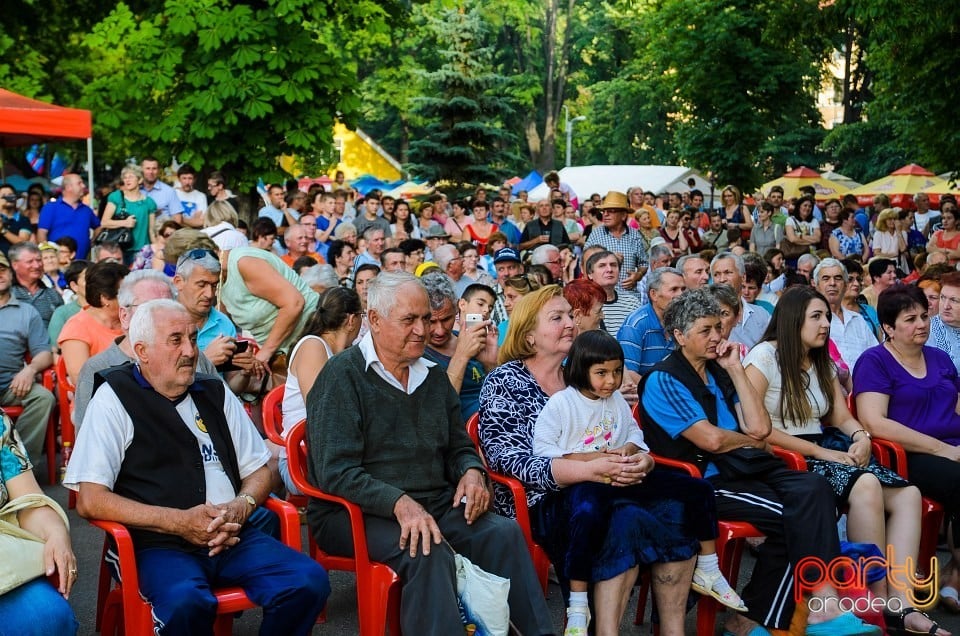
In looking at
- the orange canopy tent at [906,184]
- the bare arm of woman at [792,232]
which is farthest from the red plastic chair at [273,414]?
the orange canopy tent at [906,184]

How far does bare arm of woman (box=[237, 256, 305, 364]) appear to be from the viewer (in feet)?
20.7

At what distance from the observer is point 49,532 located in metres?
3.57

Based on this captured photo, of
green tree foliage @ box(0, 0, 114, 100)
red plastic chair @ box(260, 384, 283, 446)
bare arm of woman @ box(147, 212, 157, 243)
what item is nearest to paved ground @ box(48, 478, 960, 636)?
red plastic chair @ box(260, 384, 283, 446)

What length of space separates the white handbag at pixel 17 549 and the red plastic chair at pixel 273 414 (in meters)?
1.50

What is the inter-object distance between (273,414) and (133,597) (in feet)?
5.31

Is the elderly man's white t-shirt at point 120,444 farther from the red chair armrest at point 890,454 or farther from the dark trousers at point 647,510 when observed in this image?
the red chair armrest at point 890,454

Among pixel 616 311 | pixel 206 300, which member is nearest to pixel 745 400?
pixel 206 300

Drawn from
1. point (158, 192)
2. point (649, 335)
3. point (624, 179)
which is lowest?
point (649, 335)

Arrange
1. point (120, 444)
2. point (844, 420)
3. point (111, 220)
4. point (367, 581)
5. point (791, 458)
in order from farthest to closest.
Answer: point (111, 220)
point (844, 420)
point (791, 458)
point (367, 581)
point (120, 444)

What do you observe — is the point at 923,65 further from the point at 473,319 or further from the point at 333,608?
the point at 333,608

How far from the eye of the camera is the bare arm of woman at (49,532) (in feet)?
11.4

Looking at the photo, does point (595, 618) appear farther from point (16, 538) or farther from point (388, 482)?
point (16, 538)

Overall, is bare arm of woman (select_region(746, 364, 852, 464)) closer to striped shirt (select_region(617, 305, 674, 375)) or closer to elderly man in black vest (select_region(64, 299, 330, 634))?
striped shirt (select_region(617, 305, 674, 375))

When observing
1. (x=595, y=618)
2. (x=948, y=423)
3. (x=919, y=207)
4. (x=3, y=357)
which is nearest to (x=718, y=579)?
(x=595, y=618)
